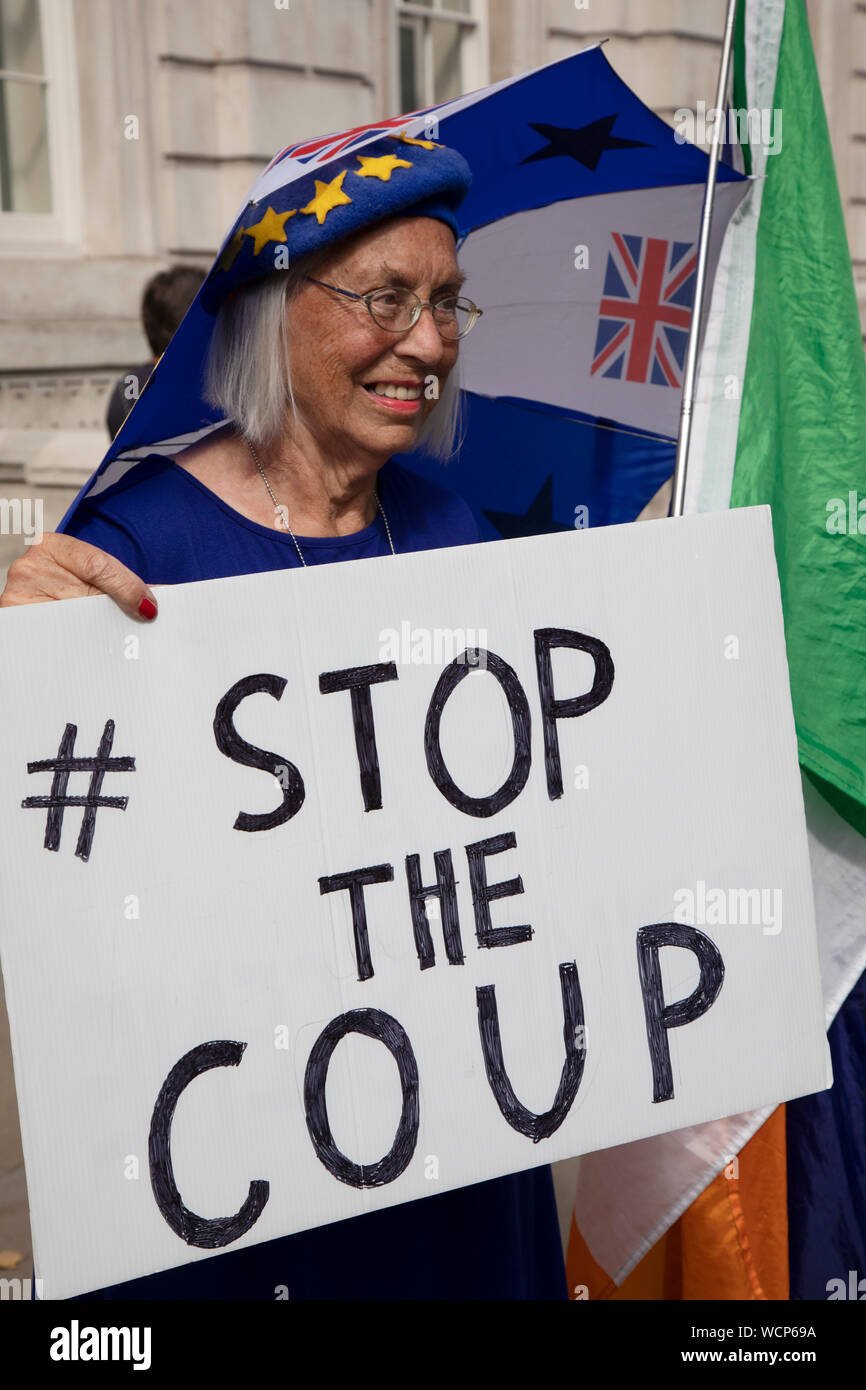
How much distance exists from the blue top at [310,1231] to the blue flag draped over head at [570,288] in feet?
2.14

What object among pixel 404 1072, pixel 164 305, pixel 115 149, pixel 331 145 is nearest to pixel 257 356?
pixel 331 145

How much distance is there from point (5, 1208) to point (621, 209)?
89.8 inches

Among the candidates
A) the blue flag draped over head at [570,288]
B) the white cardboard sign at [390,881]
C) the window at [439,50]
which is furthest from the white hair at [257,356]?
the window at [439,50]

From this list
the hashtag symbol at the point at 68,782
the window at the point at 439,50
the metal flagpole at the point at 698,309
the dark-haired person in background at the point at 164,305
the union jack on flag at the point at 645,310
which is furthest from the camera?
the window at the point at 439,50

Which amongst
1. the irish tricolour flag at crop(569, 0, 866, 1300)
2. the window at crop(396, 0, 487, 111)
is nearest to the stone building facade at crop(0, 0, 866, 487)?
the window at crop(396, 0, 487, 111)

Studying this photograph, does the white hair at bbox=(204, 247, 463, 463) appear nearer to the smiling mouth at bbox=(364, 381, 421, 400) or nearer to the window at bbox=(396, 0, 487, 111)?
the smiling mouth at bbox=(364, 381, 421, 400)

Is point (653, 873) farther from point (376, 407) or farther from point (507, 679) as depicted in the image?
point (376, 407)

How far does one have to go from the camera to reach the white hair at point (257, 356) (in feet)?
5.41

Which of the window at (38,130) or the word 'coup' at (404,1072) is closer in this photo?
the word 'coup' at (404,1072)

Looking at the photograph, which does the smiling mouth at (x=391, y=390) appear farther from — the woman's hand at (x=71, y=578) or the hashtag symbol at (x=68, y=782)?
the hashtag symbol at (x=68, y=782)

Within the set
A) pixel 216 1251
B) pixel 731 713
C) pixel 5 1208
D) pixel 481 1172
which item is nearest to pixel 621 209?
pixel 731 713

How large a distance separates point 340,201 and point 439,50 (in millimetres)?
7793

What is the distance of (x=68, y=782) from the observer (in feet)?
4.40

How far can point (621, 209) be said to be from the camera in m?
2.40
